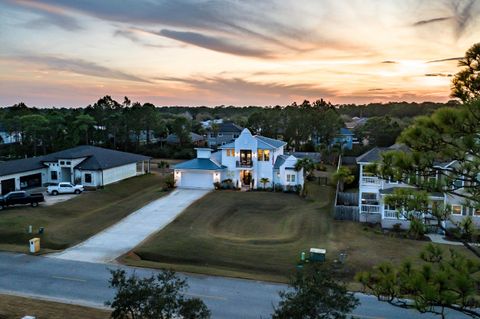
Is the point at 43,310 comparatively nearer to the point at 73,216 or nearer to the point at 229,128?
the point at 73,216

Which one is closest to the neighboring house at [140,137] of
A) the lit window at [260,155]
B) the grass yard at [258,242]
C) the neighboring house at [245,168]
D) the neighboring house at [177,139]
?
the neighboring house at [177,139]

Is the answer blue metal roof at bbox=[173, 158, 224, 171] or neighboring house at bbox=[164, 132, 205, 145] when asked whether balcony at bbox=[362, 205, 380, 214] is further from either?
neighboring house at bbox=[164, 132, 205, 145]

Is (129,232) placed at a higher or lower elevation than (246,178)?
lower

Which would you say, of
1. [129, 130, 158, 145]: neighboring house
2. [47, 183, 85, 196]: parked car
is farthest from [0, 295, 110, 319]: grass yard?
[129, 130, 158, 145]: neighboring house

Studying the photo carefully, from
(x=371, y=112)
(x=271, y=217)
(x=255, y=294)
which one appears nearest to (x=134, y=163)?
(x=271, y=217)

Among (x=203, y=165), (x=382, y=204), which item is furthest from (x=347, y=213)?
(x=203, y=165)

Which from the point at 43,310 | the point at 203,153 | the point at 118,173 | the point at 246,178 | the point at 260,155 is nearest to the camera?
the point at 43,310

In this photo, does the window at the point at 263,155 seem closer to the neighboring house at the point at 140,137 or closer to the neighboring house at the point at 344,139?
the neighboring house at the point at 344,139
